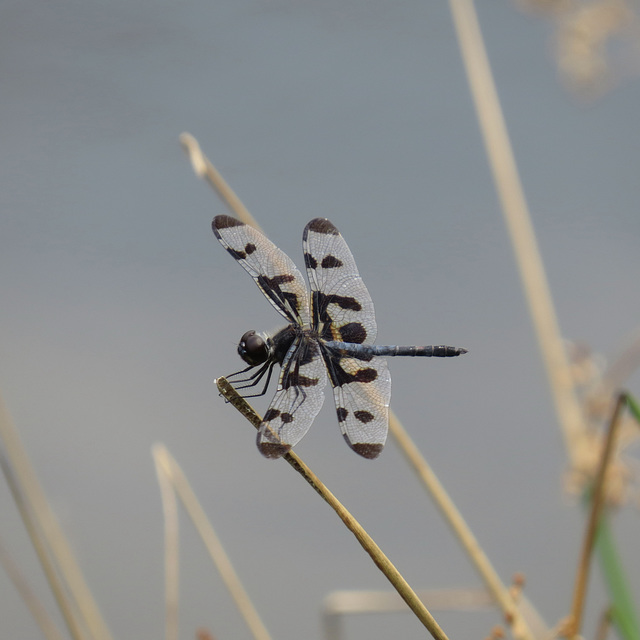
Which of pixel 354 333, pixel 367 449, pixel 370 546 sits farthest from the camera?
pixel 354 333

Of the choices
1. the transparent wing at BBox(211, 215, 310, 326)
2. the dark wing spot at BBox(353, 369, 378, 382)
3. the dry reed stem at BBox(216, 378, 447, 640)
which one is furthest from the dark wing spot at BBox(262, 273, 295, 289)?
the dry reed stem at BBox(216, 378, 447, 640)

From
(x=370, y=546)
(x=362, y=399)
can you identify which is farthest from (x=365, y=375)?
(x=370, y=546)

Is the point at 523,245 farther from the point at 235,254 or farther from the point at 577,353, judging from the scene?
the point at 235,254

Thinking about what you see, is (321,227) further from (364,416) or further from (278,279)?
(364,416)

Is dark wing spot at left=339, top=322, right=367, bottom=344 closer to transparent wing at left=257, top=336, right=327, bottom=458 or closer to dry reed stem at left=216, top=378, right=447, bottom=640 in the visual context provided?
transparent wing at left=257, top=336, right=327, bottom=458

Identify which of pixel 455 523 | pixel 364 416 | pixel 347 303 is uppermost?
pixel 347 303

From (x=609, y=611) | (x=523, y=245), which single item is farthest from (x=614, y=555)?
(x=523, y=245)

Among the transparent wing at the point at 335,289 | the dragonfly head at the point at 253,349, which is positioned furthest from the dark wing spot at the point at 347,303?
the dragonfly head at the point at 253,349
